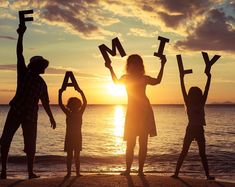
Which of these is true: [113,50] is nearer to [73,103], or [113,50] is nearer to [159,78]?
[159,78]

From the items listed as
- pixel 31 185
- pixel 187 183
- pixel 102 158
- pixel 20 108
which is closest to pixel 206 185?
pixel 187 183

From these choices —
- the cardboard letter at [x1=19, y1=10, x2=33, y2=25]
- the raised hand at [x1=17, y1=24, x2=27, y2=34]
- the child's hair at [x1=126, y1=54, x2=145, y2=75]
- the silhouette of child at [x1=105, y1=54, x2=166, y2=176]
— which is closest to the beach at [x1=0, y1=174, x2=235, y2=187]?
the silhouette of child at [x1=105, y1=54, x2=166, y2=176]

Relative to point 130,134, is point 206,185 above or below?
below

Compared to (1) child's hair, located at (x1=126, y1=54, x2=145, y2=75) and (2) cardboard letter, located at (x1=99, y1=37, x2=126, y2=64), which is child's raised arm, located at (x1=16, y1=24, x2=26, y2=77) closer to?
(2) cardboard letter, located at (x1=99, y1=37, x2=126, y2=64)

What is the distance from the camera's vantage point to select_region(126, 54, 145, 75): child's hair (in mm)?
7523

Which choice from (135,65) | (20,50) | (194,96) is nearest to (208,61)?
(194,96)

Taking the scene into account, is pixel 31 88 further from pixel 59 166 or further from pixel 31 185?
pixel 59 166

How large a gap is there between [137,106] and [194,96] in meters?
1.58

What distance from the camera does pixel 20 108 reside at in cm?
752

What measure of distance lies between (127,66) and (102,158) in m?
16.3

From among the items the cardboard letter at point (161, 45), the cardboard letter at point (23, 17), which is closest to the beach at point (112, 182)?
the cardboard letter at point (161, 45)

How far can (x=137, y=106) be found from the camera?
7.72m

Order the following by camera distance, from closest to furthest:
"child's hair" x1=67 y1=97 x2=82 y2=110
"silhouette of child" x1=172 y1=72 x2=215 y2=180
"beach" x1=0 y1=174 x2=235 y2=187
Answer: "beach" x1=0 y1=174 x2=235 y2=187 < "silhouette of child" x1=172 y1=72 x2=215 y2=180 < "child's hair" x1=67 y1=97 x2=82 y2=110

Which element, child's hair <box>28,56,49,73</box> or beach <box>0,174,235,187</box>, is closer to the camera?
beach <box>0,174,235,187</box>
